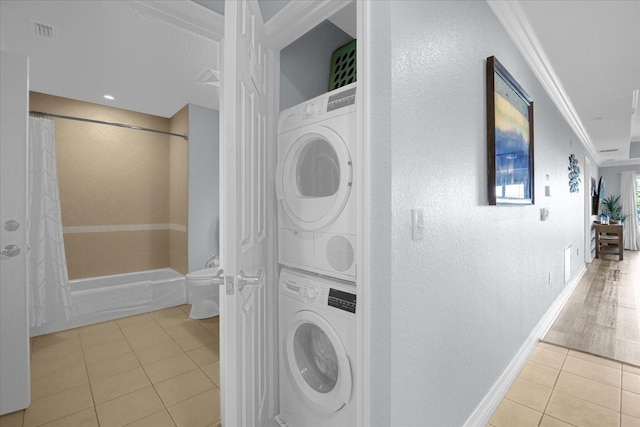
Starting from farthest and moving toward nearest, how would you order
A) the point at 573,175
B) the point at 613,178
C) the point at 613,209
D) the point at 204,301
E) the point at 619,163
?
the point at 613,178
the point at 619,163
the point at 613,209
the point at 573,175
the point at 204,301

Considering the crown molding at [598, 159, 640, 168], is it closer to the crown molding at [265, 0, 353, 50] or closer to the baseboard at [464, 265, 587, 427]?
the baseboard at [464, 265, 587, 427]

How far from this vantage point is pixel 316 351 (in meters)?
1.62

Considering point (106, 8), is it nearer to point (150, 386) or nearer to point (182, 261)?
point (150, 386)

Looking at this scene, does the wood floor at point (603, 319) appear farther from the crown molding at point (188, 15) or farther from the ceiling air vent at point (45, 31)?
the ceiling air vent at point (45, 31)

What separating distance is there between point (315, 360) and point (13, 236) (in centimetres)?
183

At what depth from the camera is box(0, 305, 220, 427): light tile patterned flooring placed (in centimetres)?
173

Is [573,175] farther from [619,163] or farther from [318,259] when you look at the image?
[619,163]

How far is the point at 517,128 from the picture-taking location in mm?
2039

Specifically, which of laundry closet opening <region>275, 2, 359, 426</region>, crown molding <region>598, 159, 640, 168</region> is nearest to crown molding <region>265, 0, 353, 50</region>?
laundry closet opening <region>275, 2, 359, 426</region>

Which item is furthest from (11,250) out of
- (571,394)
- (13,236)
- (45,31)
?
(571,394)

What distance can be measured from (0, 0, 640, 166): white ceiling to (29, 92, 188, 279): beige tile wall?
Result: 290 mm

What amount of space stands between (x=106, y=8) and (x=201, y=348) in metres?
2.49

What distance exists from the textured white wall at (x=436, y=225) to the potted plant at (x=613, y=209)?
7.78m

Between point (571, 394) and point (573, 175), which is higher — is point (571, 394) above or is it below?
below
